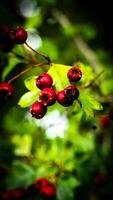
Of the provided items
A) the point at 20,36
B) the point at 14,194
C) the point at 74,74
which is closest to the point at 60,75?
the point at 74,74

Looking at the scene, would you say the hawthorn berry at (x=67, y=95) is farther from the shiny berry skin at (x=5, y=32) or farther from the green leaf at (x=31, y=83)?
the shiny berry skin at (x=5, y=32)

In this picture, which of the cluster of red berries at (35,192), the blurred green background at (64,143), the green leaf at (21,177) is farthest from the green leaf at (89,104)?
the green leaf at (21,177)

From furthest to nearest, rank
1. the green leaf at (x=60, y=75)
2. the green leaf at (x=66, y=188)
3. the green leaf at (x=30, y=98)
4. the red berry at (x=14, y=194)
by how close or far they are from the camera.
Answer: the green leaf at (x=66, y=188) < the red berry at (x=14, y=194) < the green leaf at (x=30, y=98) < the green leaf at (x=60, y=75)

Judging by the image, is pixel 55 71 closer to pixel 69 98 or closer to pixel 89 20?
pixel 69 98

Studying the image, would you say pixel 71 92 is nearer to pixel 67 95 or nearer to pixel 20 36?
pixel 67 95

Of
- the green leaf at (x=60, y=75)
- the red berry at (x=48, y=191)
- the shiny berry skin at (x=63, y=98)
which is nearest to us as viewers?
the shiny berry skin at (x=63, y=98)

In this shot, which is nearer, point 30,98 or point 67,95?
point 67,95

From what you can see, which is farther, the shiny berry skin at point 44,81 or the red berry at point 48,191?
the red berry at point 48,191

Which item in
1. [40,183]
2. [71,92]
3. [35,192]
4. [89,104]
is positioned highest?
[71,92]
